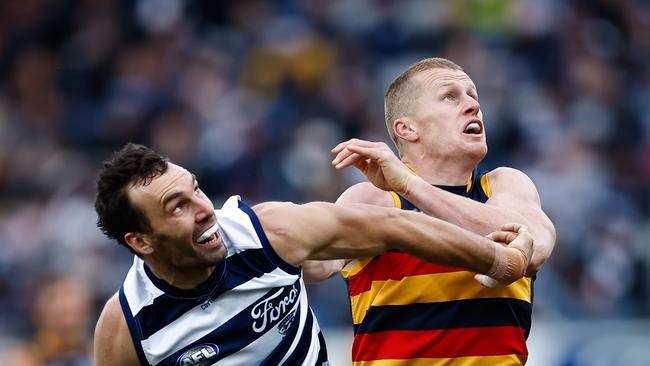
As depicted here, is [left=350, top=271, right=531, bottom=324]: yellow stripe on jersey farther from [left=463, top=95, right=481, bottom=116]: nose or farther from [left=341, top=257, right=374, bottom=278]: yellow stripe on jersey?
[left=463, top=95, right=481, bottom=116]: nose

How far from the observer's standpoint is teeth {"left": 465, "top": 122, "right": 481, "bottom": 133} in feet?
17.4

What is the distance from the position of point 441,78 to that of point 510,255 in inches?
44.1

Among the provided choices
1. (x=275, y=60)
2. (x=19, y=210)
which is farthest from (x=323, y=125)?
(x=19, y=210)

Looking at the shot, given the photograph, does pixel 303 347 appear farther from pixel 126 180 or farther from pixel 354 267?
pixel 126 180

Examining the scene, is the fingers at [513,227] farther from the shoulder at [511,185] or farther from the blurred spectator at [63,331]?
the blurred spectator at [63,331]

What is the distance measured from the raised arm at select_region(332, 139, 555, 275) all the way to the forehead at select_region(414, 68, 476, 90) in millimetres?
582

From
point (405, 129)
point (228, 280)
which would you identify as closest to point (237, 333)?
point (228, 280)

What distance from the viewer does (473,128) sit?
17.4 feet

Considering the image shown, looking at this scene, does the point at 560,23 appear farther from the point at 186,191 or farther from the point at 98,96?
the point at 186,191

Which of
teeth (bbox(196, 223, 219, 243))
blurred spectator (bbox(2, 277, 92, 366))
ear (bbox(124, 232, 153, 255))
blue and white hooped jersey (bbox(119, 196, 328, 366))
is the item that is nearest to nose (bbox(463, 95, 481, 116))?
A: blue and white hooped jersey (bbox(119, 196, 328, 366))

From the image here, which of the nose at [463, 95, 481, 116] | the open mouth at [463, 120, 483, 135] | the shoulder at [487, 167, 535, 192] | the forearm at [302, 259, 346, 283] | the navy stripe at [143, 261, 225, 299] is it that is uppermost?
the nose at [463, 95, 481, 116]

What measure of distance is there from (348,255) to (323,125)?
25.8 feet

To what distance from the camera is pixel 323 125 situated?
1261 centimetres

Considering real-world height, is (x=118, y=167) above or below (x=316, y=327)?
above
